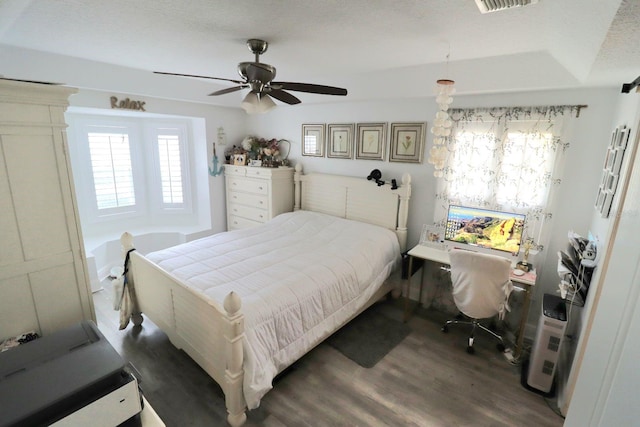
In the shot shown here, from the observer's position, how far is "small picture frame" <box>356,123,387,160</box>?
11.7 ft

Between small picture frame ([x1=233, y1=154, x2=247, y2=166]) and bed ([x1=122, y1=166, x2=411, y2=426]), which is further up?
small picture frame ([x1=233, y1=154, x2=247, y2=166])

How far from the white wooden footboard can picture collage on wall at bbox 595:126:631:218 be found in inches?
97.6

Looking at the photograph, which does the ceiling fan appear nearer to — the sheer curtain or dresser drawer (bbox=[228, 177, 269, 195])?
the sheer curtain

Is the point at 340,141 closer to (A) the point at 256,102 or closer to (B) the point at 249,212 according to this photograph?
(B) the point at 249,212

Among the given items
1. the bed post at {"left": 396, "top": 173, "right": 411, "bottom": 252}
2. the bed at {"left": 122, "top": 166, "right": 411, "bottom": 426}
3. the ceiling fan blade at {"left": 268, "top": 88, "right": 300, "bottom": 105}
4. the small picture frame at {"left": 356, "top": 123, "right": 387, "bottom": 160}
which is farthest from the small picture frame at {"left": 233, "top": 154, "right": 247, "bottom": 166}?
the bed post at {"left": 396, "top": 173, "right": 411, "bottom": 252}

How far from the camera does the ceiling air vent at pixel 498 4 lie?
1428 mm

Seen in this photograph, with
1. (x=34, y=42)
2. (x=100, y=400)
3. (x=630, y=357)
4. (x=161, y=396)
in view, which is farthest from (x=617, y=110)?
(x=34, y=42)

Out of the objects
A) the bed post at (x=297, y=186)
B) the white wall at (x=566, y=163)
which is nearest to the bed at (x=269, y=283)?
the white wall at (x=566, y=163)

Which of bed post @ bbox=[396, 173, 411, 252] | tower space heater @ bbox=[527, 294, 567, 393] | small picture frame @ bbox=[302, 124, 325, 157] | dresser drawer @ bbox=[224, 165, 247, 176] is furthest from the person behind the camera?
dresser drawer @ bbox=[224, 165, 247, 176]

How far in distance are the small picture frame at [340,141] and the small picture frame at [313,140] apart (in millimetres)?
120

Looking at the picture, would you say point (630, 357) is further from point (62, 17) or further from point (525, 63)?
point (62, 17)

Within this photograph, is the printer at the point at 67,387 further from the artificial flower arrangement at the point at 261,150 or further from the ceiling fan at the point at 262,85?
the artificial flower arrangement at the point at 261,150

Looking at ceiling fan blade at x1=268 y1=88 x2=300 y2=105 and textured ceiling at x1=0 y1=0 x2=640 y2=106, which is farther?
ceiling fan blade at x1=268 y1=88 x2=300 y2=105

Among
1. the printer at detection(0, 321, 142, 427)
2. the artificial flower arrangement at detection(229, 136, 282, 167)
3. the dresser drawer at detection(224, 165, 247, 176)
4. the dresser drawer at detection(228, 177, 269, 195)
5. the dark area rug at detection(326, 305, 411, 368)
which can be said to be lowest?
the dark area rug at detection(326, 305, 411, 368)
